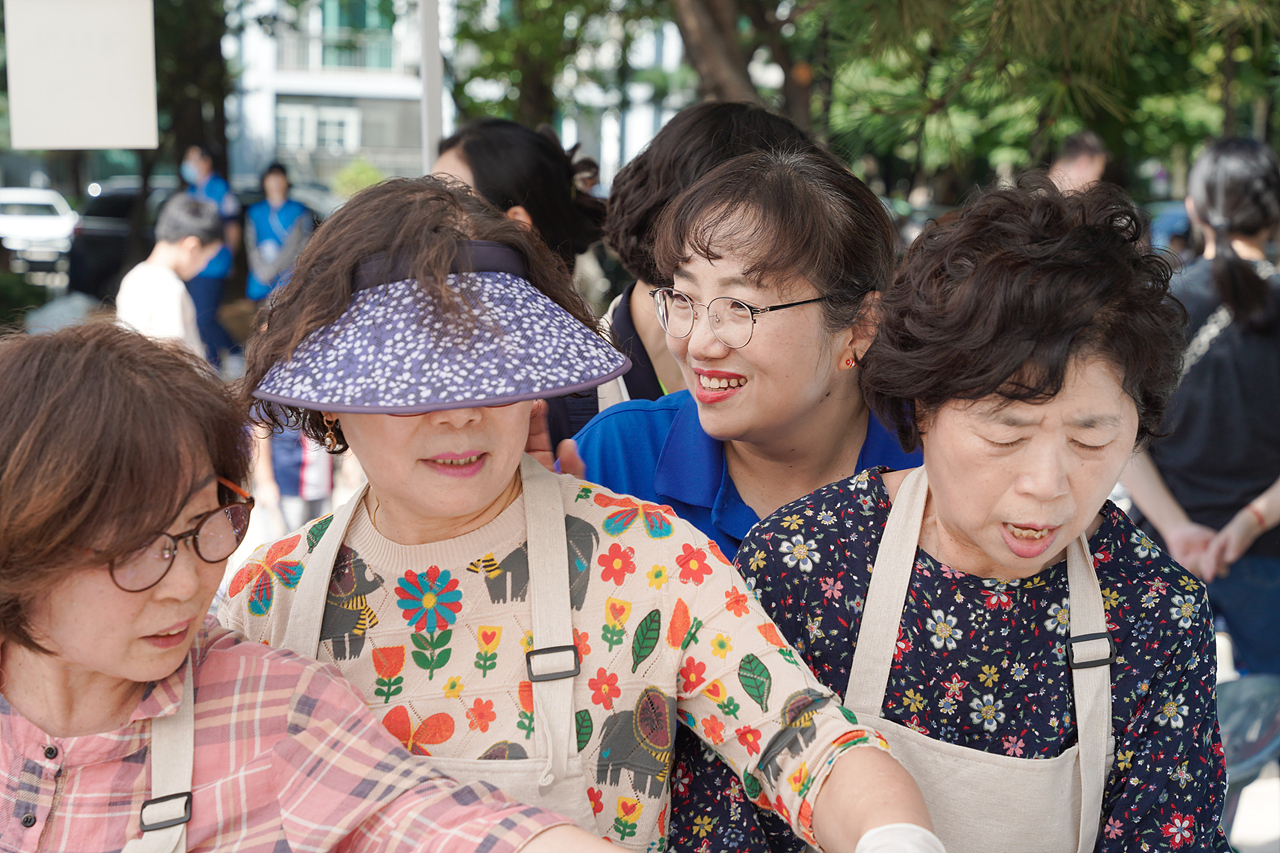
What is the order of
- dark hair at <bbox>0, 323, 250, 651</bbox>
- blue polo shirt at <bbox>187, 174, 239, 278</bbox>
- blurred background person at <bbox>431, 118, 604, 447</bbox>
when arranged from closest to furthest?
dark hair at <bbox>0, 323, 250, 651</bbox>, blurred background person at <bbox>431, 118, 604, 447</bbox>, blue polo shirt at <bbox>187, 174, 239, 278</bbox>

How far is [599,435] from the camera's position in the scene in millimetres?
2121

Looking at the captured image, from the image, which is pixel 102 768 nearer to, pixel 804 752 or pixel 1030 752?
pixel 804 752

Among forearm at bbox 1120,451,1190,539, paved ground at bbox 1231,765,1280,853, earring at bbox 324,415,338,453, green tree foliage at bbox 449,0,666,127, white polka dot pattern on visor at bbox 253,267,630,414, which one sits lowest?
paved ground at bbox 1231,765,1280,853

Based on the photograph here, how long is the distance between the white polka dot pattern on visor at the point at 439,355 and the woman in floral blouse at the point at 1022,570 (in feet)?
1.56

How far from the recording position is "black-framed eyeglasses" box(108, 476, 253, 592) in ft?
3.93

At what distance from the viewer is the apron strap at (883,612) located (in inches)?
59.9

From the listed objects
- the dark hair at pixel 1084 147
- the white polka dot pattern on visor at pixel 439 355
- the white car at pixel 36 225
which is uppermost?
the dark hair at pixel 1084 147

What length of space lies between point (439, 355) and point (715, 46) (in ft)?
11.1

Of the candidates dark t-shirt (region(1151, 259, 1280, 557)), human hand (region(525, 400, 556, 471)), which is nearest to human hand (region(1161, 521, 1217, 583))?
dark t-shirt (region(1151, 259, 1280, 557))

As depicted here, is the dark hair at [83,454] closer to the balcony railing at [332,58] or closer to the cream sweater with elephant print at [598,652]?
the cream sweater with elephant print at [598,652]

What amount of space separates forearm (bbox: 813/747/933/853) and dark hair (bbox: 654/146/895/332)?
0.89m

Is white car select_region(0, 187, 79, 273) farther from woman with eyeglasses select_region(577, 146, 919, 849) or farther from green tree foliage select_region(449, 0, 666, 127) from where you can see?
woman with eyeglasses select_region(577, 146, 919, 849)

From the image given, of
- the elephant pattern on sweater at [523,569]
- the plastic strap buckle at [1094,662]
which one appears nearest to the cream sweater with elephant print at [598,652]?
the elephant pattern on sweater at [523,569]

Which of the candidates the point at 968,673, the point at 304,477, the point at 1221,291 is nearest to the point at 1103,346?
the point at 968,673
